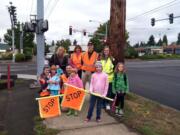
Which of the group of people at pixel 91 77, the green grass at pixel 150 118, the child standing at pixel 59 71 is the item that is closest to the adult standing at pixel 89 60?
the group of people at pixel 91 77

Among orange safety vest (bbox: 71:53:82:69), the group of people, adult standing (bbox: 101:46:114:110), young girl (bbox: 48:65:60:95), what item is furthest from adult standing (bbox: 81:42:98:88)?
young girl (bbox: 48:65:60:95)

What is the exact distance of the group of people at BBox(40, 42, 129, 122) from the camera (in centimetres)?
895

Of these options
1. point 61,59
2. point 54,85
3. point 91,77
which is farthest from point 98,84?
point 61,59

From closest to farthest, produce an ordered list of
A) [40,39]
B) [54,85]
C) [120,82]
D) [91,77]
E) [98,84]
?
[98,84] → [120,82] → [91,77] → [54,85] → [40,39]

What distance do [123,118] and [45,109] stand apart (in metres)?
1.80

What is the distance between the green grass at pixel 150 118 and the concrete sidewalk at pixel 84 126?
12.4 inches

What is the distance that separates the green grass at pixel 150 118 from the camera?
8.66 m

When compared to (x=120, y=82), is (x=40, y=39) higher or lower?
higher

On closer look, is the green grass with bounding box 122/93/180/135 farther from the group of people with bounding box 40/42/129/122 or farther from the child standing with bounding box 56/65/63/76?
the child standing with bounding box 56/65/63/76

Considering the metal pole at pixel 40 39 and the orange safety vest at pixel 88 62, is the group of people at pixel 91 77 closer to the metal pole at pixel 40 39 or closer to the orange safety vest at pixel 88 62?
the orange safety vest at pixel 88 62

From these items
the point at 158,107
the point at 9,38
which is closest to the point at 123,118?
the point at 158,107

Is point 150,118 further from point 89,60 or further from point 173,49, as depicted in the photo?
point 173,49

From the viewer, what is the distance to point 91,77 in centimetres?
949

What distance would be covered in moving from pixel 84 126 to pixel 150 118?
2.10 meters
